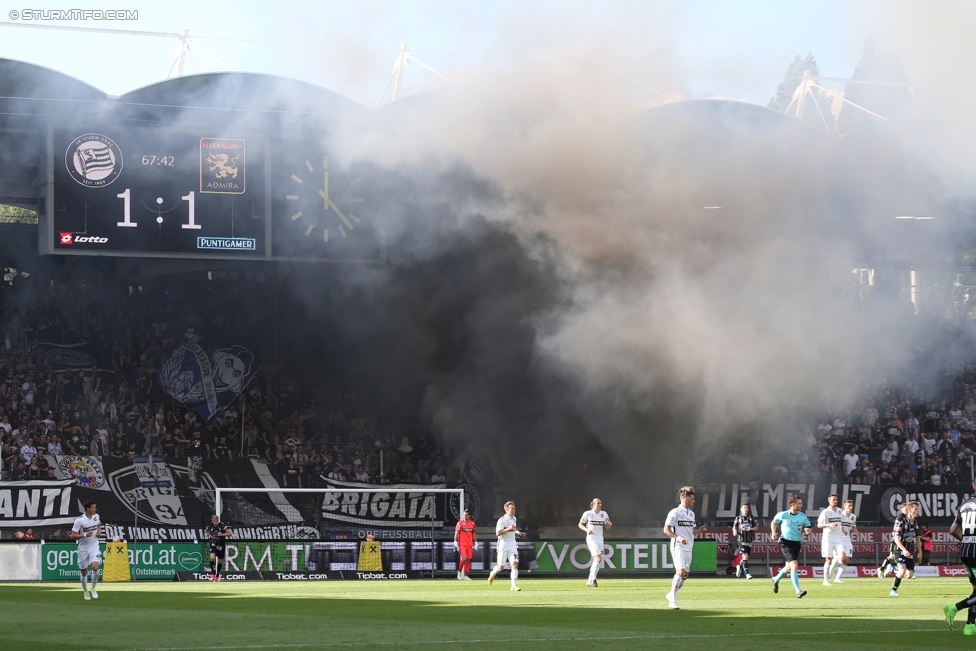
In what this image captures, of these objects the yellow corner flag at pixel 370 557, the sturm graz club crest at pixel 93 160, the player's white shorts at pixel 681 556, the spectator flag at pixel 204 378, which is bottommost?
the yellow corner flag at pixel 370 557

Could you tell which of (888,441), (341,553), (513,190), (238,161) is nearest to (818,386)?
(888,441)

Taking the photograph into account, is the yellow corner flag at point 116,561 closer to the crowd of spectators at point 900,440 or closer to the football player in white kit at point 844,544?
the football player in white kit at point 844,544

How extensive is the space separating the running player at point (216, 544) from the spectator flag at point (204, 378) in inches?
285

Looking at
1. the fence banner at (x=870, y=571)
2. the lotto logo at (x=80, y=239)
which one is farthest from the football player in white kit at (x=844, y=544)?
the lotto logo at (x=80, y=239)

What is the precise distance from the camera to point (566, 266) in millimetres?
30031

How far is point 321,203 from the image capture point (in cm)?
2720

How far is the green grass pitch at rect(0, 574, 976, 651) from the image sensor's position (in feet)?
36.9

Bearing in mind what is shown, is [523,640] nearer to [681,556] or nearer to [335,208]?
[681,556]

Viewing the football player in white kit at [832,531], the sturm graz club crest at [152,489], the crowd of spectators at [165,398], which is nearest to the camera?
the football player in white kit at [832,531]

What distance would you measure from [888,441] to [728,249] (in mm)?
8434

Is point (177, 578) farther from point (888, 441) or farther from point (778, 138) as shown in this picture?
point (888, 441)

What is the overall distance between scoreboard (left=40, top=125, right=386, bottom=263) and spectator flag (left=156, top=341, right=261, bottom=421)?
5487mm

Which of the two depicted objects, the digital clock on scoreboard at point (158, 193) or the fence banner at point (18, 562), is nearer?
the fence banner at point (18, 562)

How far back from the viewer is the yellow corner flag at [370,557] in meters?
25.3
